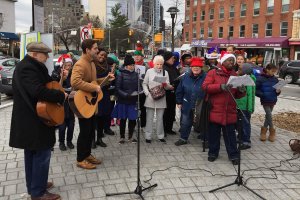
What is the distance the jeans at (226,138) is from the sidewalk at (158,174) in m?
0.17

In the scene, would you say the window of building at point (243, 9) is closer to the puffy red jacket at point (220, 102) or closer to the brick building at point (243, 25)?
the brick building at point (243, 25)

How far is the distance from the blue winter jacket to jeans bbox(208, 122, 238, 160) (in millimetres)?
896

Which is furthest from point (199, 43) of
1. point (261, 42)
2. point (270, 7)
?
point (261, 42)

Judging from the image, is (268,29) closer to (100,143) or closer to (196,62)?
(196,62)

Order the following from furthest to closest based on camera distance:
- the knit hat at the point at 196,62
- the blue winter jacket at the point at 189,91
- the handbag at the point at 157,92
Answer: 1. the handbag at the point at 157,92
2. the blue winter jacket at the point at 189,91
3. the knit hat at the point at 196,62

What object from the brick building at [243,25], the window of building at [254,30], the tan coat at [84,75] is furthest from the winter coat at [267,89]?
the window of building at [254,30]

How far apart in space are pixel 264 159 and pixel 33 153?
393 centimetres

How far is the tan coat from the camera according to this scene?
4.70 m

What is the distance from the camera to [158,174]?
501 cm

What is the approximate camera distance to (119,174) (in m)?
4.98

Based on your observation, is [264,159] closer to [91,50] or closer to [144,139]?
[144,139]

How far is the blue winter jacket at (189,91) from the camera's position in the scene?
20.8 feet

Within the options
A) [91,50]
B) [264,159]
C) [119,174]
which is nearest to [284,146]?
[264,159]

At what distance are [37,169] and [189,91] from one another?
337cm
